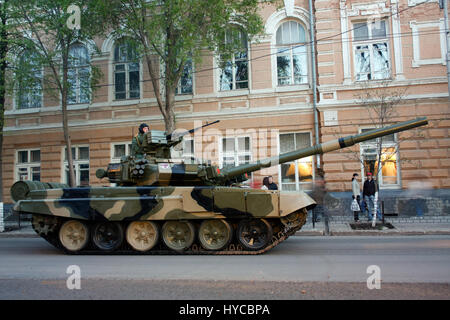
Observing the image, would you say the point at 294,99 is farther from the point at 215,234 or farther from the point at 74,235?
the point at 74,235

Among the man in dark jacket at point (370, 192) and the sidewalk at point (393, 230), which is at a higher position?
the man in dark jacket at point (370, 192)

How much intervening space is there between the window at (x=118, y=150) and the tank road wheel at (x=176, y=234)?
956 cm

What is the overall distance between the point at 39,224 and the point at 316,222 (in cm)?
871

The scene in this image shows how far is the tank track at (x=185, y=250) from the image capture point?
26.0 ft

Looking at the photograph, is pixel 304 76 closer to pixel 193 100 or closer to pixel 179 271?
pixel 193 100

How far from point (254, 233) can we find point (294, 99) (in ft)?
29.1

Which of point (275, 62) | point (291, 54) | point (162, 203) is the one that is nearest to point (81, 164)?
point (275, 62)

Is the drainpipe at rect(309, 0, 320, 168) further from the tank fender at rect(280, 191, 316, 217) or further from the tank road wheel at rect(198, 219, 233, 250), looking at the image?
the tank road wheel at rect(198, 219, 233, 250)

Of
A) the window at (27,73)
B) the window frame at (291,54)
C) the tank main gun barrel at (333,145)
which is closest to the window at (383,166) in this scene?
the window frame at (291,54)

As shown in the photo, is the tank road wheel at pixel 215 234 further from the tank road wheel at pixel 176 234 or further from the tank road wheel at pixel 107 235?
the tank road wheel at pixel 107 235

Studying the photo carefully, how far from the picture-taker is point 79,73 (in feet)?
55.5

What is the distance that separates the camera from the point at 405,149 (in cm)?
1448

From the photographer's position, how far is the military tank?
25.7 ft
